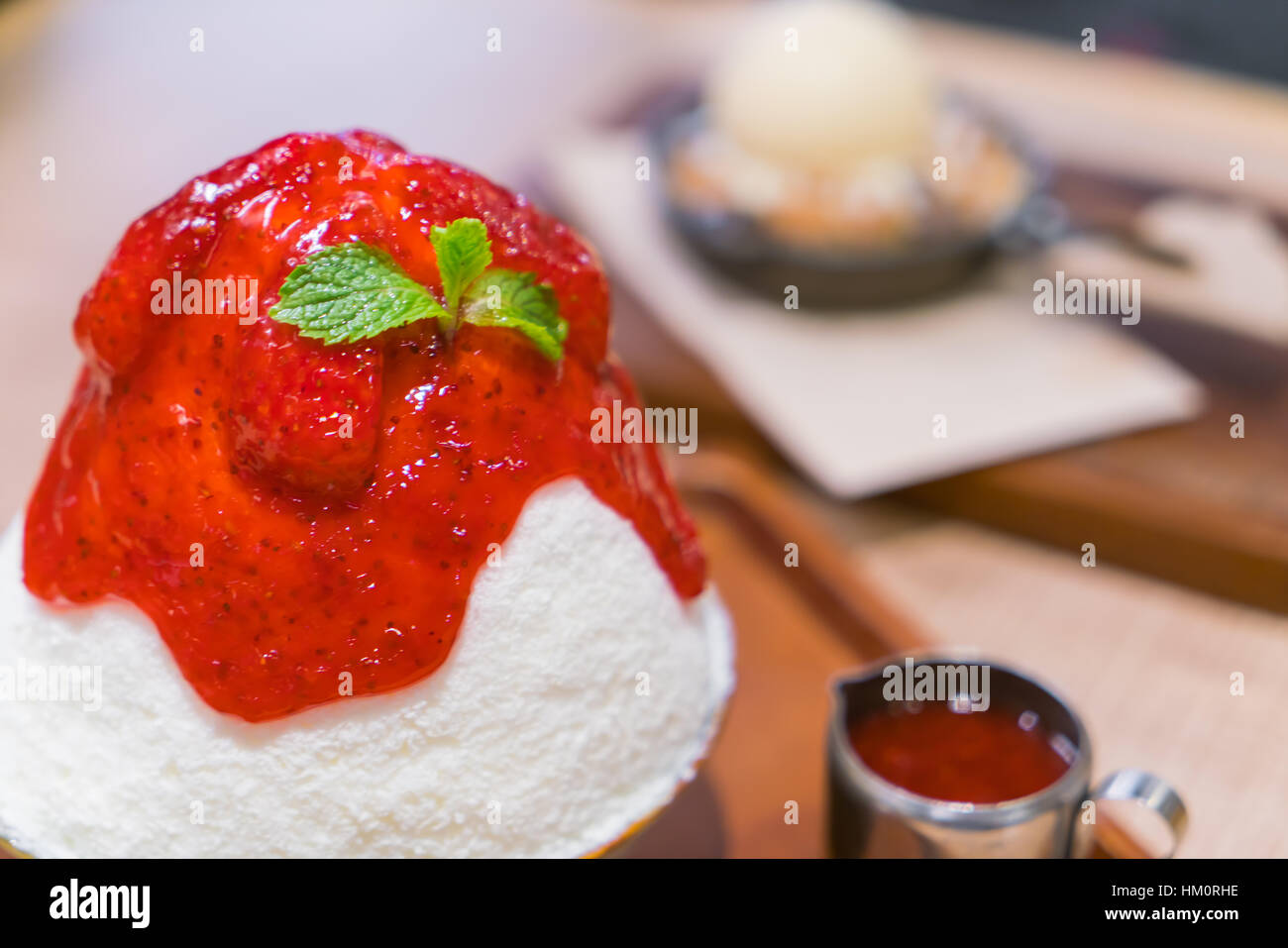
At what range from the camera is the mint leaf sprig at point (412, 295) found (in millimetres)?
964

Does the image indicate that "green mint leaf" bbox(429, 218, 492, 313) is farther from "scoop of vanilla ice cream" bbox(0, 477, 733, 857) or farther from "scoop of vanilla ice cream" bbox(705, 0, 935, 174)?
"scoop of vanilla ice cream" bbox(705, 0, 935, 174)

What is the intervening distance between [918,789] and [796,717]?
0.83 ft

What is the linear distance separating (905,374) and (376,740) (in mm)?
1283

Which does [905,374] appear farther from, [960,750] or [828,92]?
[960,750]

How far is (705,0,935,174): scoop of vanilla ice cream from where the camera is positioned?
2.39m

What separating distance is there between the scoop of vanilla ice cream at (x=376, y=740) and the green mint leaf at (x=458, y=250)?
179 mm

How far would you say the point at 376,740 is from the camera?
1.03 meters

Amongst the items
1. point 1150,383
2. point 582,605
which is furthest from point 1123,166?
point 582,605

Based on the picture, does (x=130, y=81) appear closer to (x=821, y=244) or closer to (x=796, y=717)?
(x=821, y=244)

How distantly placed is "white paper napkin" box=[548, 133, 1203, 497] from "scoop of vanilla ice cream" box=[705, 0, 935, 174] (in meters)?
0.24

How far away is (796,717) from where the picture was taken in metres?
1.53

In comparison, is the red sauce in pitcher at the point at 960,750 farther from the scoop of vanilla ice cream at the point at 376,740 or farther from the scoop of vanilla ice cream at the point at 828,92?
the scoop of vanilla ice cream at the point at 828,92

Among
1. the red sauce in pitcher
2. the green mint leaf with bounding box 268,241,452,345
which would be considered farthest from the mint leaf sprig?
the red sauce in pitcher

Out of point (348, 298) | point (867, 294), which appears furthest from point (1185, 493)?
point (348, 298)
